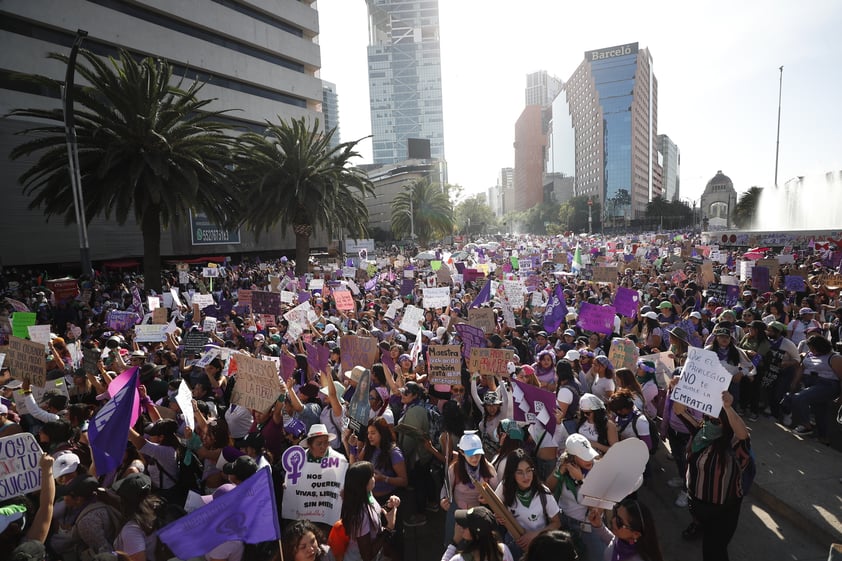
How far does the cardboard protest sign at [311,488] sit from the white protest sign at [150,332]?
25.0 feet

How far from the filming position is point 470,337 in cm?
808

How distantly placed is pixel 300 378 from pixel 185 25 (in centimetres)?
4061

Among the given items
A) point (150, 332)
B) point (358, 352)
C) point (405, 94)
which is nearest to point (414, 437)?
point (358, 352)

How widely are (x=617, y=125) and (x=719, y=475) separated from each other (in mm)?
151234

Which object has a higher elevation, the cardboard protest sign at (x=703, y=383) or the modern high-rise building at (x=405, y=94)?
the modern high-rise building at (x=405, y=94)

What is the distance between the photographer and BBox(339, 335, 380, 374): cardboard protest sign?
7559mm

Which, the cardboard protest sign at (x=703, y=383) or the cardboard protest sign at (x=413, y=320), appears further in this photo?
the cardboard protest sign at (x=413, y=320)

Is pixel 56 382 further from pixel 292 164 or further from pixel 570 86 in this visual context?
pixel 570 86

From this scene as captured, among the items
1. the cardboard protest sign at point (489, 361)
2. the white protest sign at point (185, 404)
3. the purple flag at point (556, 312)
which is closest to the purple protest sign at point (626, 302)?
the purple flag at point (556, 312)

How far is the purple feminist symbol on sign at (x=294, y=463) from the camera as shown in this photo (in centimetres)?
377

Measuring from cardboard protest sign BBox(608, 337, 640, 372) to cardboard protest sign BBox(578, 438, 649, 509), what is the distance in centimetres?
344

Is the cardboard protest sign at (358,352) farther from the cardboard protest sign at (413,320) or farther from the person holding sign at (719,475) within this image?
the person holding sign at (719,475)

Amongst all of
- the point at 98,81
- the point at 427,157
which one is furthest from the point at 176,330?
the point at 427,157

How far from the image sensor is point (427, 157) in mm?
123812
